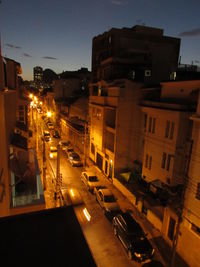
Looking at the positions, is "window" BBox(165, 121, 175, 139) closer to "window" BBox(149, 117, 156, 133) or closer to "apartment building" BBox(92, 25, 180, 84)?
"window" BBox(149, 117, 156, 133)

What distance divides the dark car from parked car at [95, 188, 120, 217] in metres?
2.12

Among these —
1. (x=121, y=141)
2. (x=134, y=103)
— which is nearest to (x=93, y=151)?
(x=121, y=141)

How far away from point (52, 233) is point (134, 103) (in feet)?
60.8

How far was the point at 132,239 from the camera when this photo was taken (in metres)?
13.4

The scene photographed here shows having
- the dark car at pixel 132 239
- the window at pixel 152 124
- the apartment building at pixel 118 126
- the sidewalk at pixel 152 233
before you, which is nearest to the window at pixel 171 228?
the sidewalk at pixel 152 233

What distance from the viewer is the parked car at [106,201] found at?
688 inches

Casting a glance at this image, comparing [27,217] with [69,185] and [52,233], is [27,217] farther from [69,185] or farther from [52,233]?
[69,185]

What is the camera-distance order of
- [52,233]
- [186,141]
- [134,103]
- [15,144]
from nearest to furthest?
[52,233] < [15,144] < [186,141] < [134,103]

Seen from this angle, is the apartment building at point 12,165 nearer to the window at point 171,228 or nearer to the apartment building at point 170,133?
the window at point 171,228

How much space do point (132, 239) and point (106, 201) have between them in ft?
17.7

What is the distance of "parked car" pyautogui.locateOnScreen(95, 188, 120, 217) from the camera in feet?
57.4

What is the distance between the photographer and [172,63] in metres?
35.7

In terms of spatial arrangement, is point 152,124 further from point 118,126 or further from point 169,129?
point 118,126

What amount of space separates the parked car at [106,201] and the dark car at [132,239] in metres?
2.12
